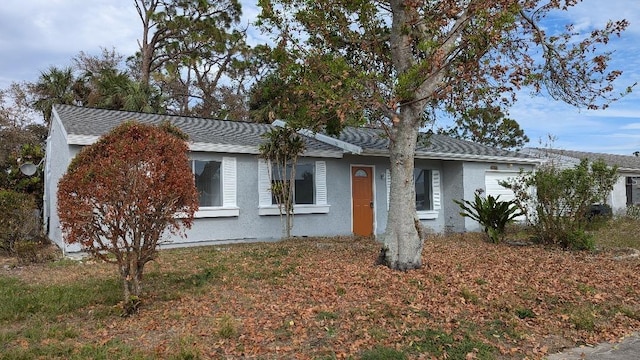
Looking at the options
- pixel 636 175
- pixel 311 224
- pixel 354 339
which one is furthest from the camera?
pixel 636 175

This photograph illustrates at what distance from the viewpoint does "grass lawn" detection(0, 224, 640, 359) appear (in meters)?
4.52

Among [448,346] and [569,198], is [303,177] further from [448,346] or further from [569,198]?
[448,346]

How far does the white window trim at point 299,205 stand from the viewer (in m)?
12.7

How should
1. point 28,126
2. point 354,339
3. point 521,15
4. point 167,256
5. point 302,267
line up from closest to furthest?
point 354,339
point 302,267
point 521,15
point 167,256
point 28,126

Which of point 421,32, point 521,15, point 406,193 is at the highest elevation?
point 521,15

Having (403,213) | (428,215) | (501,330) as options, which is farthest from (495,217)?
(501,330)

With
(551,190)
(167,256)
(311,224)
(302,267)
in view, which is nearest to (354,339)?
(302,267)

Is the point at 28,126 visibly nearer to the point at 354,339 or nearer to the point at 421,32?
the point at 421,32

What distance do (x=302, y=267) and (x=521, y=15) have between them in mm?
6408

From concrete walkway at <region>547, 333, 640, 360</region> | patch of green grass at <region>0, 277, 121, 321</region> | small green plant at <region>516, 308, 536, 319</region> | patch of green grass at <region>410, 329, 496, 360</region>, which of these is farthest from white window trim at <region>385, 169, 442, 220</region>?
patch of green grass at <region>410, 329, 496, 360</region>

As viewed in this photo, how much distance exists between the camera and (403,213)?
25.3 feet

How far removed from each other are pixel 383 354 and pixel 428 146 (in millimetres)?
12072

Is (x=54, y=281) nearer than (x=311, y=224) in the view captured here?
Yes

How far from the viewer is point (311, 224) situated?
13.5m
